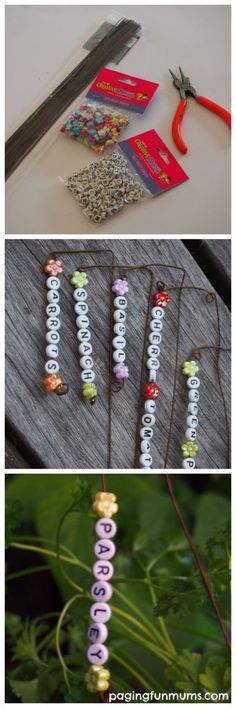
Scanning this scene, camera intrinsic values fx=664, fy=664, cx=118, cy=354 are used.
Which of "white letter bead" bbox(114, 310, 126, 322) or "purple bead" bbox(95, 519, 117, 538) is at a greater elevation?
"white letter bead" bbox(114, 310, 126, 322)

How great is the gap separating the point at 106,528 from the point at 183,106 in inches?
33.6

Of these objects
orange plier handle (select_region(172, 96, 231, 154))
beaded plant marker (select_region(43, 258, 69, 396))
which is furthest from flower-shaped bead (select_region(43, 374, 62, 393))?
orange plier handle (select_region(172, 96, 231, 154))

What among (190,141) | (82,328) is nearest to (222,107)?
(190,141)

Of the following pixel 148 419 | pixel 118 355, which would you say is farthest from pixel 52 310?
pixel 148 419

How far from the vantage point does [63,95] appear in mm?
1273

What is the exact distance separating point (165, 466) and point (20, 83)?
0.78 m

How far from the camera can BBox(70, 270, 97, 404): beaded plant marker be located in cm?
101

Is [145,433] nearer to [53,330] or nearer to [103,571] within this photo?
[53,330]

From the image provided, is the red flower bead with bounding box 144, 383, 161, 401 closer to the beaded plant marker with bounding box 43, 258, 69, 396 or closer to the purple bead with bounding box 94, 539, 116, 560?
the beaded plant marker with bounding box 43, 258, 69, 396

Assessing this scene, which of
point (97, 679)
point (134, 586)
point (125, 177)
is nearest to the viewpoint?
point (97, 679)

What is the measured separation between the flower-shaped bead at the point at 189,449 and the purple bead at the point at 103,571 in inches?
12.8

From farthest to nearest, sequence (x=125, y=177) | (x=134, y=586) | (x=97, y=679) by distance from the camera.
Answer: (x=125, y=177), (x=134, y=586), (x=97, y=679)

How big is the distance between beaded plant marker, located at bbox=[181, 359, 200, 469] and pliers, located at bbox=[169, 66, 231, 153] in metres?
0.43

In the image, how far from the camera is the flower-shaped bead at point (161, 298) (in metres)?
1.05
